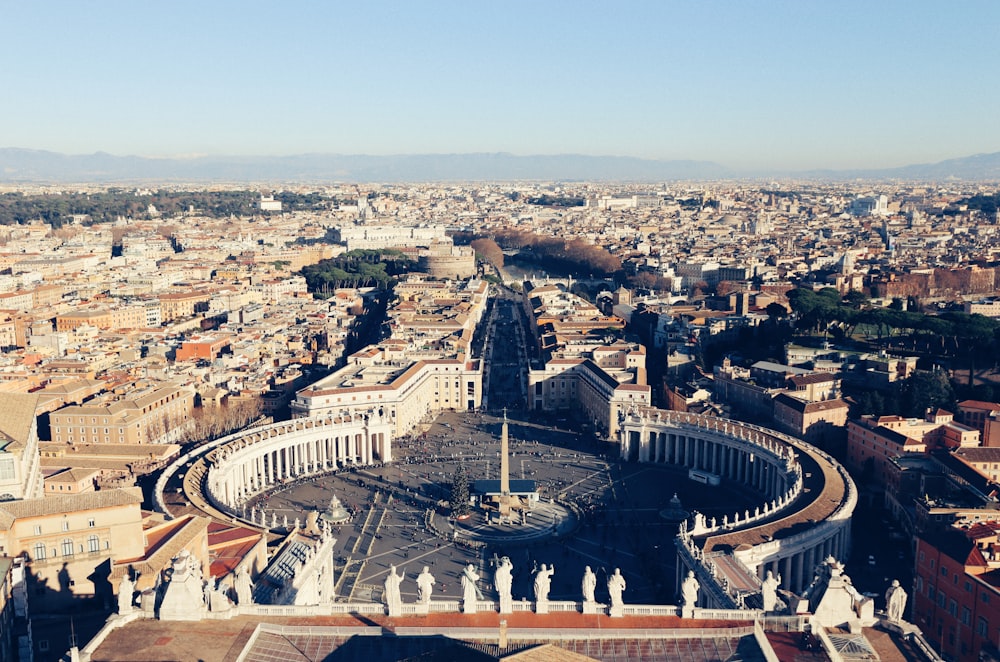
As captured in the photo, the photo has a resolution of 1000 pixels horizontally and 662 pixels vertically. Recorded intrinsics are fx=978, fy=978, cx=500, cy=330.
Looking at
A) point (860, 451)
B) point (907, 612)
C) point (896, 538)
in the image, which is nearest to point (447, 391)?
point (860, 451)

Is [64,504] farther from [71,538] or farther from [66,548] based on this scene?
[66,548]

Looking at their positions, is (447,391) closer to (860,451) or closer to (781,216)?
(860,451)

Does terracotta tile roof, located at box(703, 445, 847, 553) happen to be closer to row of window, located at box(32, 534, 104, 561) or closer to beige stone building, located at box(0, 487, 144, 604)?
beige stone building, located at box(0, 487, 144, 604)

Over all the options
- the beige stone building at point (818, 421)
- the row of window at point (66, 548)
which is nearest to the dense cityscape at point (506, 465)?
the row of window at point (66, 548)

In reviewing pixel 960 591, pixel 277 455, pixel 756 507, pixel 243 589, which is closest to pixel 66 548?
pixel 243 589

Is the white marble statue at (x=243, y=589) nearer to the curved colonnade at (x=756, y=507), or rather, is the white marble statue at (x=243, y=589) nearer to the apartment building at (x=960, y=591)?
the curved colonnade at (x=756, y=507)

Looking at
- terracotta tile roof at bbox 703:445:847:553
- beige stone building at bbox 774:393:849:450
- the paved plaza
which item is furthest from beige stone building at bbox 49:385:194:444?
beige stone building at bbox 774:393:849:450
